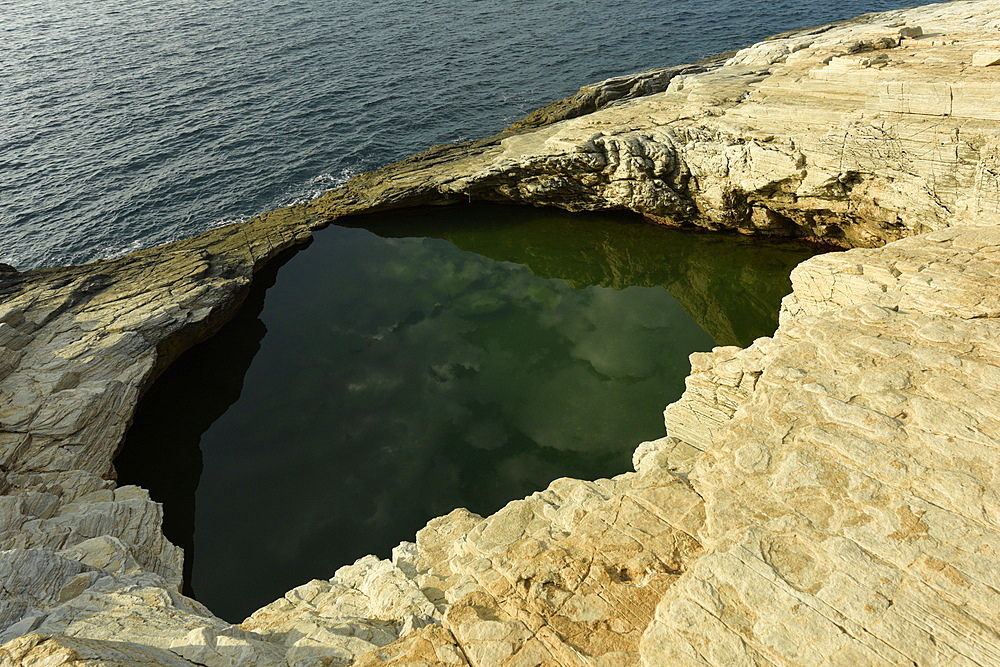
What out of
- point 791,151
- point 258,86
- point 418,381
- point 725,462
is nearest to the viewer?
point 725,462

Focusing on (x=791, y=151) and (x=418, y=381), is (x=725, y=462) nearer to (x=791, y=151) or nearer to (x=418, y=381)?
(x=418, y=381)

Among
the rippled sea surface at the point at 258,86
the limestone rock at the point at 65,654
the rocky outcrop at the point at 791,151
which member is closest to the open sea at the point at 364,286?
the rippled sea surface at the point at 258,86

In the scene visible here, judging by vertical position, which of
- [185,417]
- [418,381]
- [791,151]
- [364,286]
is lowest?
[185,417]

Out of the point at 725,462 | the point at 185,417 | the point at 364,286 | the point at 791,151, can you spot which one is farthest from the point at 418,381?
the point at 791,151

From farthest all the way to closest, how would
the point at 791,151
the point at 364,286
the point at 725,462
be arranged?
1. the point at 364,286
2. the point at 791,151
3. the point at 725,462

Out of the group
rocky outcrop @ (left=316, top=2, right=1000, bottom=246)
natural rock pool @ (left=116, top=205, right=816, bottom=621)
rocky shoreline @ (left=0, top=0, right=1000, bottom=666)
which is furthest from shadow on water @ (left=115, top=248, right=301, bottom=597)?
rocky outcrop @ (left=316, top=2, right=1000, bottom=246)

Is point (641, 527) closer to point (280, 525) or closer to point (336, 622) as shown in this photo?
point (336, 622)
